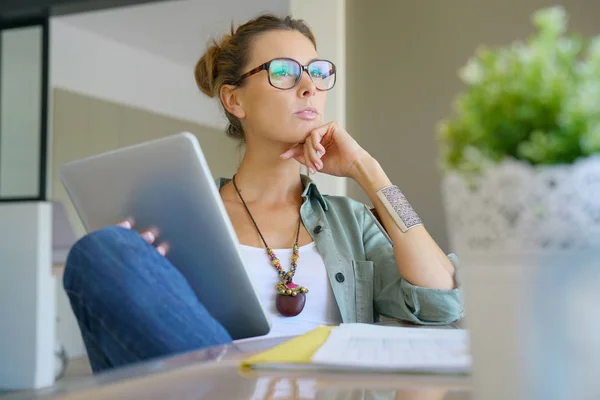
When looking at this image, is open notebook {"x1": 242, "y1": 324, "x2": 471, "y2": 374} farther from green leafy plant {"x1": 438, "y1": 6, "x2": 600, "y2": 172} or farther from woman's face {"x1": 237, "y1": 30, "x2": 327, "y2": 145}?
woman's face {"x1": 237, "y1": 30, "x2": 327, "y2": 145}

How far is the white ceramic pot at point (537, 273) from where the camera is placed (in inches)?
13.5

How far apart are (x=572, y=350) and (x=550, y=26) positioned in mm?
162

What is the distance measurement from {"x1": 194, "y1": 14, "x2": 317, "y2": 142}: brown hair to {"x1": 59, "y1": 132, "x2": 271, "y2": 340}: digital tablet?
83 cm

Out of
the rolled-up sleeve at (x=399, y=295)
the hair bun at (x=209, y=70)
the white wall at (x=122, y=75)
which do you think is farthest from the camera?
the white wall at (x=122, y=75)

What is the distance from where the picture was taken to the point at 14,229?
4793 mm

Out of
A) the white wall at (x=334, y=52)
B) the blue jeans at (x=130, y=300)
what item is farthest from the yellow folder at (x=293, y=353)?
the white wall at (x=334, y=52)

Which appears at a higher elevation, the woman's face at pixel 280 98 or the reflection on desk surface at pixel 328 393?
the woman's face at pixel 280 98

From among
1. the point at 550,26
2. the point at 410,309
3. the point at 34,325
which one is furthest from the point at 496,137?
the point at 34,325

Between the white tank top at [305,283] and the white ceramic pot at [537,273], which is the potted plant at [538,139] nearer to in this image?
the white ceramic pot at [537,273]

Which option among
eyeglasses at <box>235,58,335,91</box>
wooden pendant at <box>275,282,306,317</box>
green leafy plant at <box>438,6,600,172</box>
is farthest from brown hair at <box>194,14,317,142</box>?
green leafy plant at <box>438,6,600,172</box>

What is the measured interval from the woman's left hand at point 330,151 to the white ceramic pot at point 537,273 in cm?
123

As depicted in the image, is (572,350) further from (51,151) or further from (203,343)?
(51,151)

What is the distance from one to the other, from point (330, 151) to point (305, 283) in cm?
35

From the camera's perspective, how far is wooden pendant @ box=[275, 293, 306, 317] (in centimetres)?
149
